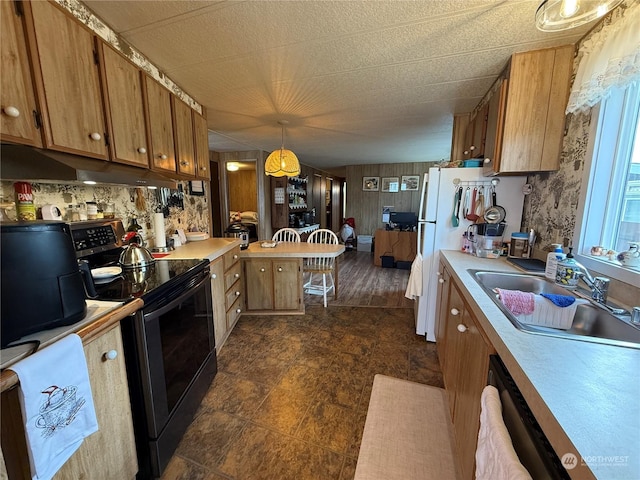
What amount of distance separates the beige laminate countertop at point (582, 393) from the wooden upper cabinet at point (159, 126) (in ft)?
Result: 6.99

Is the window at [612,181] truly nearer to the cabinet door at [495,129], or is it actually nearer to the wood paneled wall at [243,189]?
the cabinet door at [495,129]

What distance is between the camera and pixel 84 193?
1.49 m

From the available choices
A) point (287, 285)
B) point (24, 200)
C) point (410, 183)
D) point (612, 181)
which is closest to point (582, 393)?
point (612, 181)

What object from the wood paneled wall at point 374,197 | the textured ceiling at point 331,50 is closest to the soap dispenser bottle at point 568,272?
the textured ceiling at point 331,50

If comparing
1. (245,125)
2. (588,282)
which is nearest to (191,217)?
(245,125)

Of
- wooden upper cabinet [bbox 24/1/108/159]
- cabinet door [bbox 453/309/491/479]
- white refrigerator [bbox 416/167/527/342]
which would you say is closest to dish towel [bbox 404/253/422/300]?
white refrigerator [bbox 416/167/527/342]

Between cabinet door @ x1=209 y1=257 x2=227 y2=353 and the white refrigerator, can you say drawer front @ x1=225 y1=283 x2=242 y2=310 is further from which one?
the white refrigerator

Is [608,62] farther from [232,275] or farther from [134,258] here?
[232,275]

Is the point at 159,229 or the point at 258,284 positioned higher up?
the point at 159,229

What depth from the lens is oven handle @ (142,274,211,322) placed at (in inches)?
44.1

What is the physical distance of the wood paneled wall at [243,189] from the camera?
5.93 m

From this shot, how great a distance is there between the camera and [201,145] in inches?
95.0

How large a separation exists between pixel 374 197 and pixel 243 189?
3302 mm

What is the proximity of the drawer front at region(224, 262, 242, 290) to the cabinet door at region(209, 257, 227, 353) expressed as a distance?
0.23 feet
